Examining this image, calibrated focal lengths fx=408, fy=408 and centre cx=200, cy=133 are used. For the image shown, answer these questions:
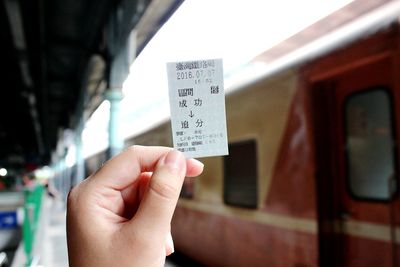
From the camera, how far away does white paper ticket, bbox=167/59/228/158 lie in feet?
2.36

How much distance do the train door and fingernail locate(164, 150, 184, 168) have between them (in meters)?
1.87

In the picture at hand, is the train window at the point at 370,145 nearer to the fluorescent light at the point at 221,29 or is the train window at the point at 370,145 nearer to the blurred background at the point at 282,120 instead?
the blurred background at the point at 282,120

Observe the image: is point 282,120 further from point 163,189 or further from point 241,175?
point 163,189

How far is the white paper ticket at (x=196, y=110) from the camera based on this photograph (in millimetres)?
718

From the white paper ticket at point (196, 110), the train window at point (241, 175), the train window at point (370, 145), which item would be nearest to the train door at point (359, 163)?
the train window at point (370, 145)

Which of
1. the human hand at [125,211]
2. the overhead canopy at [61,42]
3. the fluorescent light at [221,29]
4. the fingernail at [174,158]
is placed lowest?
the human hand at [125,211]

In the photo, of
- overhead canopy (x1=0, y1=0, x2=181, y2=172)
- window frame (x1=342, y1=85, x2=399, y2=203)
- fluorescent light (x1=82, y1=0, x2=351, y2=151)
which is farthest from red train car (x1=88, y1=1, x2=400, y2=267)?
overhead canopy (x1=0, y1=0, x2=181, y2=172)

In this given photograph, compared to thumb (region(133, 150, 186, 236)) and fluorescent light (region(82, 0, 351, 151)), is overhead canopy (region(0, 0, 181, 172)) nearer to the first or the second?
fluorescent light (region(82, 0, 351, 151))

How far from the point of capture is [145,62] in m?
1.87

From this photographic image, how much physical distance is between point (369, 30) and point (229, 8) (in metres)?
1.07

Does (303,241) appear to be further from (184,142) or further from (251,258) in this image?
(184,142)

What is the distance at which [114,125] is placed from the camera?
2.19m

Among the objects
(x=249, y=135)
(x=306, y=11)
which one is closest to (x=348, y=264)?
(x=249, y=135)

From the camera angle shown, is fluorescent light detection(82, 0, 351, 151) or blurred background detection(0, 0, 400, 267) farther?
blurred background detection(0, 0, 400, 267)
